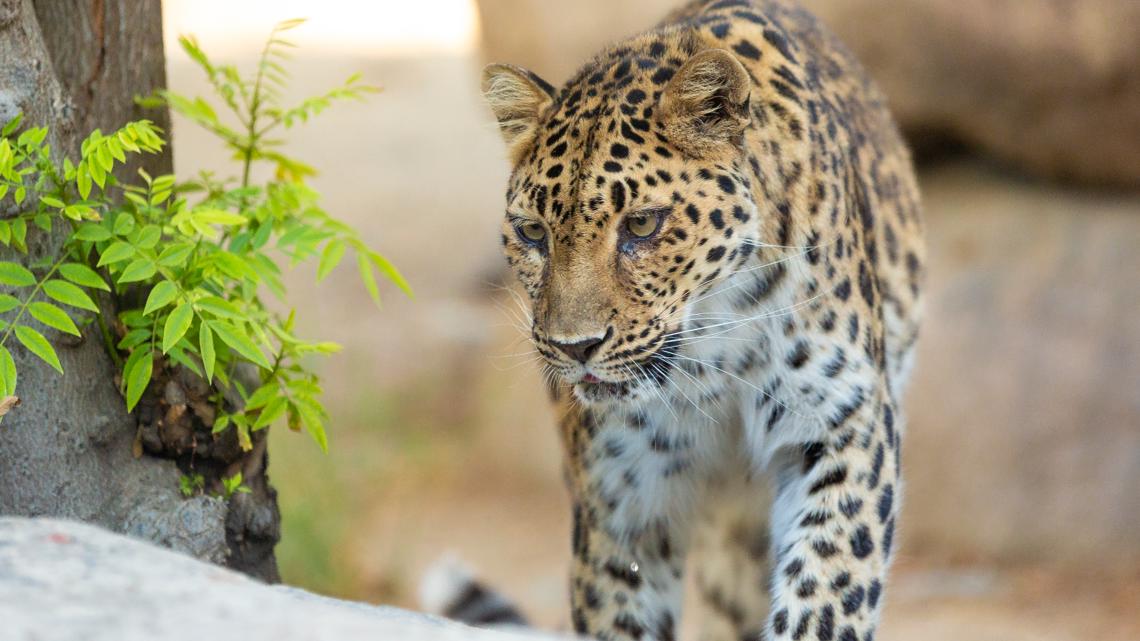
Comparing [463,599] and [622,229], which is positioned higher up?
[622,229]

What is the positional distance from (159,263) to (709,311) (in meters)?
2.01

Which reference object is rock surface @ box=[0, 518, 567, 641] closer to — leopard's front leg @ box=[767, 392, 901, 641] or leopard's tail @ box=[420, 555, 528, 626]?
leopard's front leg @ box=[767, 392, 901, 641]

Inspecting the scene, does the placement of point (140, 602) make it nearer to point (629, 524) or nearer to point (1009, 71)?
point (629, 524)

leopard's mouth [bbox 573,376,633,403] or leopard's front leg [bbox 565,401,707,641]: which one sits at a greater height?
leopard's mouth [bbox 573,376,633,403]

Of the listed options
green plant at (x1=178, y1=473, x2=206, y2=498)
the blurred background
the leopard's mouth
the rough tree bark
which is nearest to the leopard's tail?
the rough tree bark

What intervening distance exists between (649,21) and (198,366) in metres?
6.63

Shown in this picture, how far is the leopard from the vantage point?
4.81 metres

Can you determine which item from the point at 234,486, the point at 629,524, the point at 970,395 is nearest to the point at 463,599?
the point at 629,524

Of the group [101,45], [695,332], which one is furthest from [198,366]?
[695,332]

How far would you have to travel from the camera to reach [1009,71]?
986 centimetres

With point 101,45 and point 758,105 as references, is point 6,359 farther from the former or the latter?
point 758,105

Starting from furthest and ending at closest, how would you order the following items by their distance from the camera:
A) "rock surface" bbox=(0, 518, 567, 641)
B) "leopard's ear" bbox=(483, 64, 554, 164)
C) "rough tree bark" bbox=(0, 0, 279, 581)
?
"leopard's ear" bbox=(483, 64, 554, 164), "rough tree bark" bbox=(0, 0, 279, 581), "rock surface" bbox=(0, 518, 567, 641)

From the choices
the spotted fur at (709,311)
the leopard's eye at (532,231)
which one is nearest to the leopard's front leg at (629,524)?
the spotted fur at (709,311)

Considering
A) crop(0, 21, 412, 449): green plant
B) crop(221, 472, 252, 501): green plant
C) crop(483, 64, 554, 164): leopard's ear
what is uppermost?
crop(483, 64, 554, 164): leopard's ear
